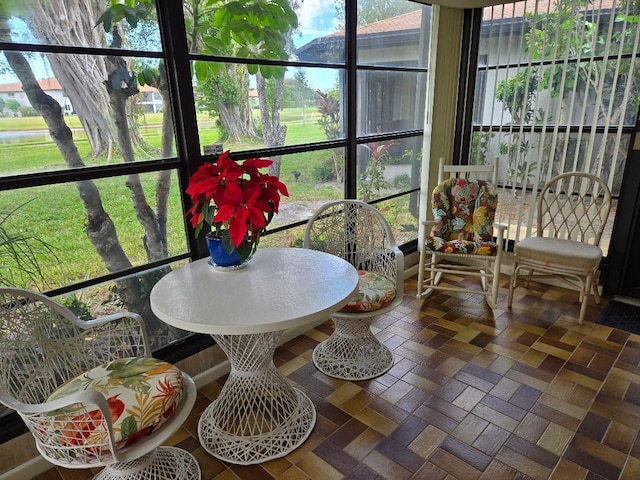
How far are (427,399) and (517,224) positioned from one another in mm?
1951

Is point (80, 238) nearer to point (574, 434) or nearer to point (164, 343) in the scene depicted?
point (164, 343)

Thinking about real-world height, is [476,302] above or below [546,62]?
below

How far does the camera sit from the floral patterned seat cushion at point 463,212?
3.09m

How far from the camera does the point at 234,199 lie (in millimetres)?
1605

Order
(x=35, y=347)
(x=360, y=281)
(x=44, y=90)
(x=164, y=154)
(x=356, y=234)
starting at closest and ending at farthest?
(x=35, y=347), (x=44, y=90), (x=164, y=154), (x=360, y=281), (x=356, y=234)


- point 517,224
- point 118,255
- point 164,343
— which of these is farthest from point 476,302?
point 118,255

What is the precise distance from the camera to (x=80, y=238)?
1823mm

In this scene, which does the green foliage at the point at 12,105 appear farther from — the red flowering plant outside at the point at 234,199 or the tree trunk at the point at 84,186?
the red flowering plant outside at the point at 234,199

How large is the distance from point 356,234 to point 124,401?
1.57 metres

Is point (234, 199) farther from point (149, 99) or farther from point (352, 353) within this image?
point (352, 353)

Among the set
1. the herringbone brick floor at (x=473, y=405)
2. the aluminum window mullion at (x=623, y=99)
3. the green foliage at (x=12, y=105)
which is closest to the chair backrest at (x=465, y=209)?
the herringbone brick floor at (x=473, y=405)

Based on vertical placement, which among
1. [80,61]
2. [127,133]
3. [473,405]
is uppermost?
[80,61]

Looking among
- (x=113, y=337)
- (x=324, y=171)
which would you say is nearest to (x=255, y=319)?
(x=113, y=337)

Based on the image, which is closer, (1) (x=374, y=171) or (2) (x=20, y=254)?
(2) (x=20, y=254)
